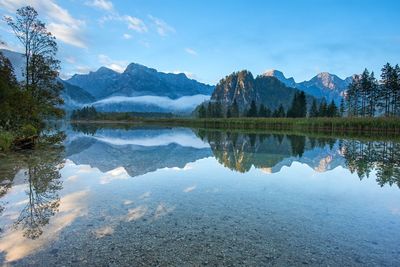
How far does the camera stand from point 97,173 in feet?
53.8

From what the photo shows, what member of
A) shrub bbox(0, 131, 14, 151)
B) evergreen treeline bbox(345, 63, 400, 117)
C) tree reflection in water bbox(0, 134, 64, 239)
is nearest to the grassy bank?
evergreen treeline bbox(345, 63, 400, 117)

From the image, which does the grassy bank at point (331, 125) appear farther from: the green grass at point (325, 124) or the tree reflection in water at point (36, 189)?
the tree reflection in water at point (36, 189)

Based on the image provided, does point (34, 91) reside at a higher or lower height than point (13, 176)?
higher

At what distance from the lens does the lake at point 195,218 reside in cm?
625

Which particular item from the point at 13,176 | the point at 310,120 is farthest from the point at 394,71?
the point at 13,176

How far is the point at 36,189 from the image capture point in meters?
12.0

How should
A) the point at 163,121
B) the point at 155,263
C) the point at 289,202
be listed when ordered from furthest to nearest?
the point at 163,121 < the point at 289,202 < the point at 155,263

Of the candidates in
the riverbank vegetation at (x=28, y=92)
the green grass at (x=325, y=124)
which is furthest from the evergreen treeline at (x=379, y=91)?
the riverbank vegetation at (x=28, y=92)

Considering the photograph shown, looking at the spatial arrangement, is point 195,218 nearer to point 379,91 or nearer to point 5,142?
point 5,142

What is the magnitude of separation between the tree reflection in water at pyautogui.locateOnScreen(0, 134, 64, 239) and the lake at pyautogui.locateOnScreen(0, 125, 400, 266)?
38mm

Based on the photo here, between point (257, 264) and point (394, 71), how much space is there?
105 metres

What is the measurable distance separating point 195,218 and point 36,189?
23.4ft

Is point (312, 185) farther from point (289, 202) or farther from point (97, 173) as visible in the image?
point (97, 173)

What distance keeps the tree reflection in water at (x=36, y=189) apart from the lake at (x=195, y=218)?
0.04 m
